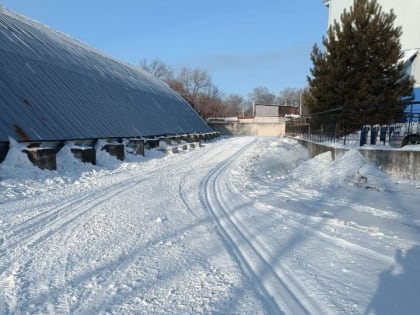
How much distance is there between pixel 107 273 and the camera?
386 cm

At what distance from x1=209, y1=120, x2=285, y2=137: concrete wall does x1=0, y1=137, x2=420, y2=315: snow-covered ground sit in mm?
52925

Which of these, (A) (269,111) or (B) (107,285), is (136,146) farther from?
(A) (269,111)

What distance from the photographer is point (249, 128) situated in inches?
2514

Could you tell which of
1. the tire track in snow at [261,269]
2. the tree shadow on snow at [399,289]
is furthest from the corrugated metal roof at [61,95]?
the tree shadow on snow at [399,289]

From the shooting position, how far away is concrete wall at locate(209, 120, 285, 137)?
62.0 metres

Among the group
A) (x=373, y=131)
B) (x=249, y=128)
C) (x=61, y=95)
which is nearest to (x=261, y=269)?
(x=373, y=131)

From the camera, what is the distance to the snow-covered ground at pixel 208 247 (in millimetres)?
3322

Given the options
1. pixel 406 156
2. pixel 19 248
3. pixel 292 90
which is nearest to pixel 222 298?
pixel 19 248

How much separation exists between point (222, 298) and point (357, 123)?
14.6m

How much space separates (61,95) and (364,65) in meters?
14.0

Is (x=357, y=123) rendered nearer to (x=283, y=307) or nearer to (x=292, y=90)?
(x=283, y=307)

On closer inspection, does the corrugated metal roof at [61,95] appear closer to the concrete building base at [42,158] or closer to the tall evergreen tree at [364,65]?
the concrete building base at [42,158]

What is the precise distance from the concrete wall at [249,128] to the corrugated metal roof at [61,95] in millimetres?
33810

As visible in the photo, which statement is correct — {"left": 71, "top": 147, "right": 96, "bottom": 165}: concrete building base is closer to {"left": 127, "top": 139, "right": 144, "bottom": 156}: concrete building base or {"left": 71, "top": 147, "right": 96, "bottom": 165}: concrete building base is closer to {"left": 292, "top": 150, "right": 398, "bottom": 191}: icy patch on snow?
{"left": 127, "top": 139, "right": 144, "bottom": 156}: concrete building base
